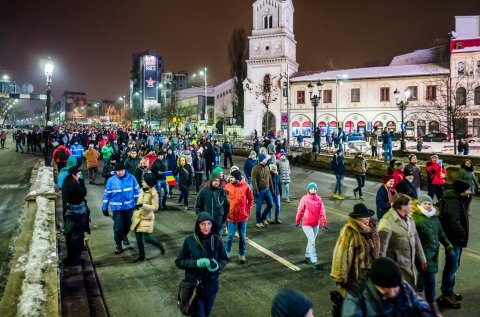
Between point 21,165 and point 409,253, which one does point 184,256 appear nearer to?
point 409,253

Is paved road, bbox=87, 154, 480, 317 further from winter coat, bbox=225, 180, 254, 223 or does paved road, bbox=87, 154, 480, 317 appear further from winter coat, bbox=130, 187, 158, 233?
winter coat, bbox=225, 180, 254, 223

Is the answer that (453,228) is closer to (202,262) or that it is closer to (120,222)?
(202,262)

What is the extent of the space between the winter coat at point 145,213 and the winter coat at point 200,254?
3123 millimetres

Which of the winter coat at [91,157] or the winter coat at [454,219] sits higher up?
the winter coat at [91,157]

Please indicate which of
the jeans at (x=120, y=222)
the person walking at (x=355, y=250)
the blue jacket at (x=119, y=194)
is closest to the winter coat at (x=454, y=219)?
the person walking at (x=355, y=250)

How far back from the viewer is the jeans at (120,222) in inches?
337

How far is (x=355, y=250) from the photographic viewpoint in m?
4.98

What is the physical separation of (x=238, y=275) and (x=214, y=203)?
1290 mm

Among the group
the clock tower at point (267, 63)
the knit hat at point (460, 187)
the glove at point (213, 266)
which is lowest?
the glove at point (213, 266)

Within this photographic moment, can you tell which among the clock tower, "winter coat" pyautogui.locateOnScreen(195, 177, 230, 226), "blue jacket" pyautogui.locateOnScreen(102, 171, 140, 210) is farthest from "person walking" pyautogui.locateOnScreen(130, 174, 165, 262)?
the clock tower

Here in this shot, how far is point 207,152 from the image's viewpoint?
19.2 m

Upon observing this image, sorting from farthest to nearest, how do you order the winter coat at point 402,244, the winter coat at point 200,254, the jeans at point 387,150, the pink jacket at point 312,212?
the jeans at point 387,150 → the pink jacket at point 312,212 → the winter coat at point 402,244 → the winter coat at point 200,254

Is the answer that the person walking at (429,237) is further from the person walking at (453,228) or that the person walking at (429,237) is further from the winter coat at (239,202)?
the winter coat at (239,202)

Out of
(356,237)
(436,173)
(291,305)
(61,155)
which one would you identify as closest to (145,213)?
(356,237)
